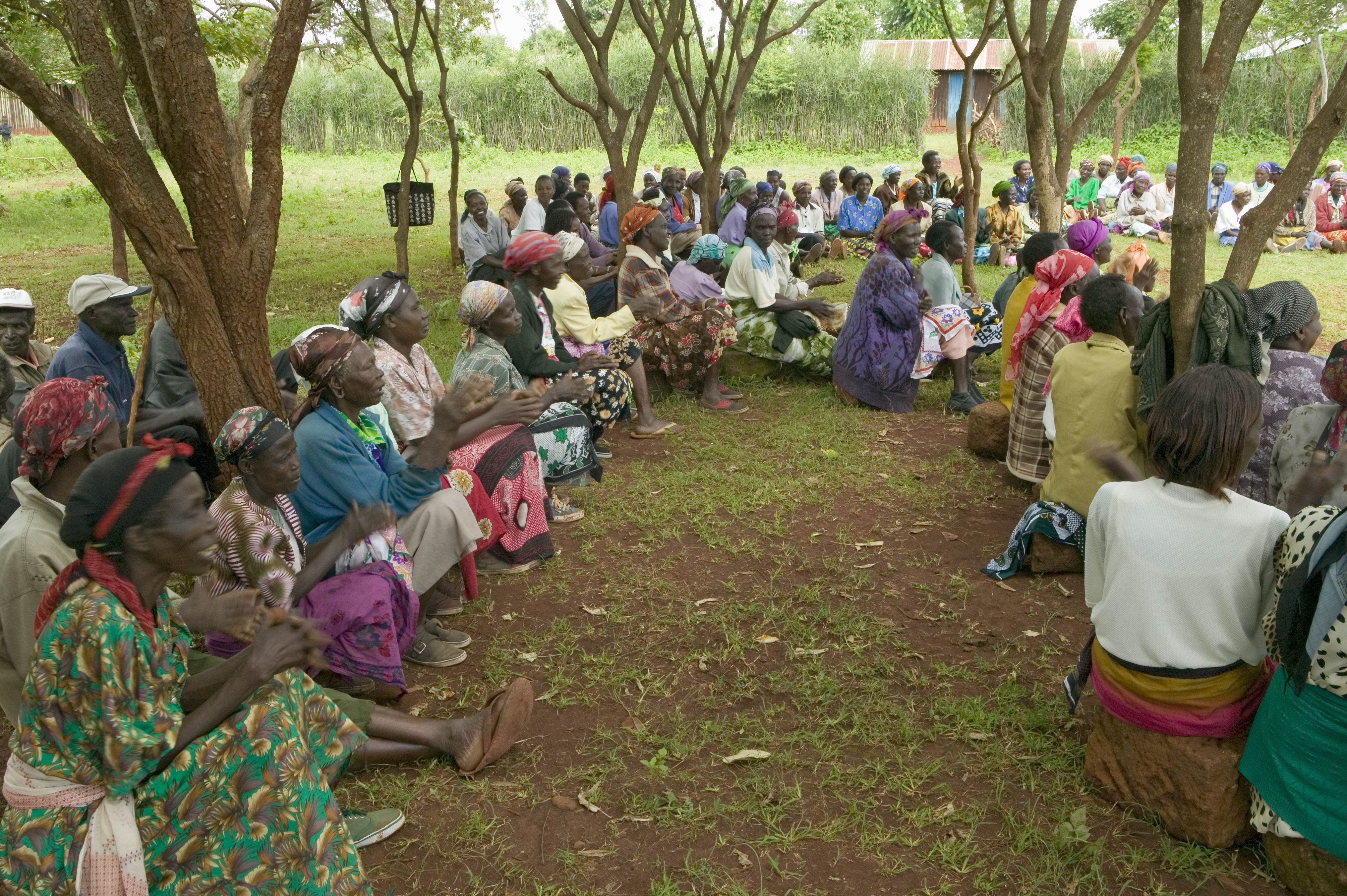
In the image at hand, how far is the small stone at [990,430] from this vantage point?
6.39 metres

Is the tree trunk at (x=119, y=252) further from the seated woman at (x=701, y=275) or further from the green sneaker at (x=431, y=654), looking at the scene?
the green sneaker at (x=431, y=654)

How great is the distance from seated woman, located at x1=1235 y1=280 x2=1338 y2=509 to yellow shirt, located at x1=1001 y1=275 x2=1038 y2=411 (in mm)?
2005

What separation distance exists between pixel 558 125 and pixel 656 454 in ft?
82.5

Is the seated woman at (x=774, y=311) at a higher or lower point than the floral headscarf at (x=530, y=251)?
lower

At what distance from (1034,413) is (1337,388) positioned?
2088mm

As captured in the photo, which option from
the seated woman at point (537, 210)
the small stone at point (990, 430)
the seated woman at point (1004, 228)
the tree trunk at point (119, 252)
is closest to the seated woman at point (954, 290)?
the small stone at point (990, 430)

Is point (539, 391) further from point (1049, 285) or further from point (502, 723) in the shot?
point (1049, 285)

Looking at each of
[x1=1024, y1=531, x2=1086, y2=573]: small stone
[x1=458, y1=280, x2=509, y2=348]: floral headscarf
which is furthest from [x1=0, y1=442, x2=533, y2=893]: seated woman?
[x1=1024, y1=531, x2=1086, y2=573]: small stone

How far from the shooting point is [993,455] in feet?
21.4

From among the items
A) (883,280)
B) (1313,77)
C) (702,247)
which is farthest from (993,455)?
(1313,77)

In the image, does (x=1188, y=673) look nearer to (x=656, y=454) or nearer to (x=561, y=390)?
(x=561, y=390)

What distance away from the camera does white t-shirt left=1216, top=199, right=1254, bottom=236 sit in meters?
15.0

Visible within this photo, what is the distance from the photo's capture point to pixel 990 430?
6434 millimetres

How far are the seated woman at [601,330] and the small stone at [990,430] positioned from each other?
6.69 feet
